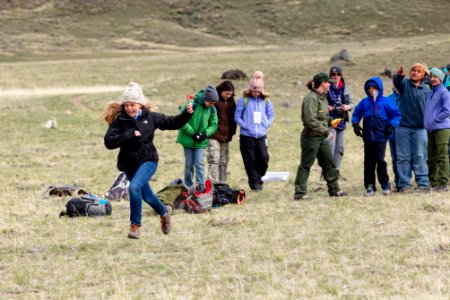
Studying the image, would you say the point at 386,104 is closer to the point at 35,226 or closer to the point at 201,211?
the point at 201,211

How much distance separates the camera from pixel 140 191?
31.2 feet

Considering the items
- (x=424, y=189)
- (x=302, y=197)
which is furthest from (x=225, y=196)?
(x=424, y=189)

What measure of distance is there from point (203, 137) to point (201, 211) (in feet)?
4.98

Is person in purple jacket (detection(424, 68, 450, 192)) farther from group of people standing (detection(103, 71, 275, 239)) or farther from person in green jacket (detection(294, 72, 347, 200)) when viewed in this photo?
group of people standing (detection(103, 71, 275, 239))

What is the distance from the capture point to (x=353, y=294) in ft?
23.3

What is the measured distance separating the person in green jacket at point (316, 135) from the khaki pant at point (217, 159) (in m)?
1.58

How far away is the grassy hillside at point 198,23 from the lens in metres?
103

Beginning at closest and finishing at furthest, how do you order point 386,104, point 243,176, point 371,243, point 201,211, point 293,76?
point 371,243 < point 201,211 < point 386,104 < point 243,176 < point 293,76

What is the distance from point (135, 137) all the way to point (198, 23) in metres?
110

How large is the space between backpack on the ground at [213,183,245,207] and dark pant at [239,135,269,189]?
54.2 inches

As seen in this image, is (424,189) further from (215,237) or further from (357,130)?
(215,237)

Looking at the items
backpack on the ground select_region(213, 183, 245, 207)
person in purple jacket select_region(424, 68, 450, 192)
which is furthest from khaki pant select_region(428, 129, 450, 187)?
backpack on the ground select_region(213, 183, 245, 207)

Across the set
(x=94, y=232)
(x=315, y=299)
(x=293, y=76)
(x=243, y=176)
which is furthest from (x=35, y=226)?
(x=293, y=76)

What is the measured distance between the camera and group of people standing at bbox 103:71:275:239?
9414 mm
